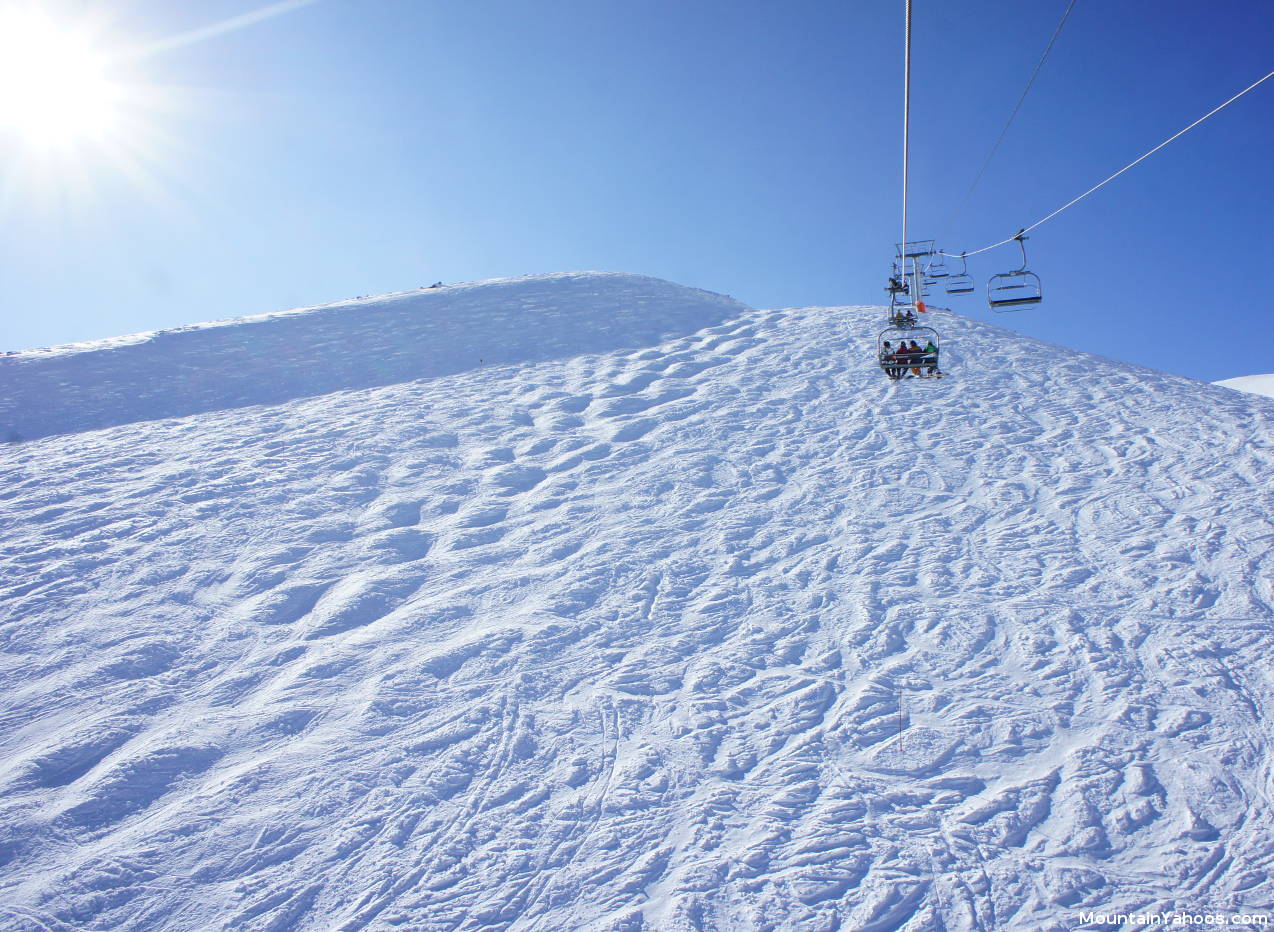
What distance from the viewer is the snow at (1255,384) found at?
2455 cm

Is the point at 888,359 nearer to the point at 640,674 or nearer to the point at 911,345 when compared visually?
the point at 911,345

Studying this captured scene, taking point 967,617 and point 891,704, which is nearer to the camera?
point 891,704

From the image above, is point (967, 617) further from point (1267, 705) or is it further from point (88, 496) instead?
point (88, 496)

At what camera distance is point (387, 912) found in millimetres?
3596

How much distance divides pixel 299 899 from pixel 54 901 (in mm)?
1461

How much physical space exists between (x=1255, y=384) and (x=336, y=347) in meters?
33.8

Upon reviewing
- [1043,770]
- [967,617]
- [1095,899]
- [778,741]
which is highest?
[967,617]

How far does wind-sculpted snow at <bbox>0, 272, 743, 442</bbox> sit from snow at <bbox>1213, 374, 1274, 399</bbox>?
22.2 m

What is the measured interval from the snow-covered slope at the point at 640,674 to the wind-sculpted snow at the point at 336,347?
1.74 m

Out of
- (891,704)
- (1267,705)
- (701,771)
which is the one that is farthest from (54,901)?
(1267,705)

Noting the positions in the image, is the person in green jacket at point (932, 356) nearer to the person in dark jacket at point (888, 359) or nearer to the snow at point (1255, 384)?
the person in dark jacket at point (888, 359)

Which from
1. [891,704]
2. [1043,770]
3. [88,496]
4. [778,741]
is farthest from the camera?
[88,496]

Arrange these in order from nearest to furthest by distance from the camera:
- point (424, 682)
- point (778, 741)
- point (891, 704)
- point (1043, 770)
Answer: point (1043, 770)
point (778, 741)
point (891, 704)
point (424, 682)

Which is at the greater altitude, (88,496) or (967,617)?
(88,496)
